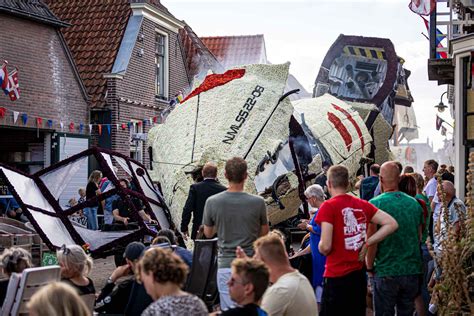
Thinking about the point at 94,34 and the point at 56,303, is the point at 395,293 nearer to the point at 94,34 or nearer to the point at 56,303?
the point at 56,303

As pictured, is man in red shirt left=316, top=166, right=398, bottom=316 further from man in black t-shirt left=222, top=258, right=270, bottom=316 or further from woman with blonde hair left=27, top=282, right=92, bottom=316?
woman with blonde hair left=27, top=282, right=92, bottom=316

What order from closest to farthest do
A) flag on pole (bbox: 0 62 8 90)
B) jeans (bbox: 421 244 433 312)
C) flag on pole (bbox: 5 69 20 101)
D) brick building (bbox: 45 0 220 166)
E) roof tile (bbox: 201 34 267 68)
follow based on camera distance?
jeans (bbox: 421 244 433 312) < flag on pole (bbox: 0 62 8 90) < flag on pole (bbox: 5 69 20 101) < brick building (bbox: 45 0 220 166) < roof tile (bbox: 201 34 267 68)

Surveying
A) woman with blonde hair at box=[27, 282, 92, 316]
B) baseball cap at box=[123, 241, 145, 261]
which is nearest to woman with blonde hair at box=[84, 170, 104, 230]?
baseball cap at box=[123, 241, 145, 261]

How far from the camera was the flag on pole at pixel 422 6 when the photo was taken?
14961 millimetres

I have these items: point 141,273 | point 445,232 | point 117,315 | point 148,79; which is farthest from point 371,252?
point 148,79

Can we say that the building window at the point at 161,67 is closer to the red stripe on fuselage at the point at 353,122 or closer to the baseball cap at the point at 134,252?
the red stripe on fuselage at the point at 353,122

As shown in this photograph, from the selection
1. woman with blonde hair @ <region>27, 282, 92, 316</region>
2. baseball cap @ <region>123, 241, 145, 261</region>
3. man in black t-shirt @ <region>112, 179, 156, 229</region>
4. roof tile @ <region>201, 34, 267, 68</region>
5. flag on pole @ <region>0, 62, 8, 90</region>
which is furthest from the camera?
roof tile @ <region>201, 34, 267, 68</region>

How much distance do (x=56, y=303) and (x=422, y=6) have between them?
11.9m

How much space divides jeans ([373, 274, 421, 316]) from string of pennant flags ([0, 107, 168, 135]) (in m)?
13.4

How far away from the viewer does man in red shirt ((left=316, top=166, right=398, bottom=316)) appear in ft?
22.3

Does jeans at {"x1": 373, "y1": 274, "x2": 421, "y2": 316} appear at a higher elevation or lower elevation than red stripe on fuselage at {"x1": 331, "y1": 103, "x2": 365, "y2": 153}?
lower

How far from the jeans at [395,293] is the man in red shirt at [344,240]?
400mm

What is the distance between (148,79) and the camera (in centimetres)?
2523

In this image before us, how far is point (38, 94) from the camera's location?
68.9 ft
